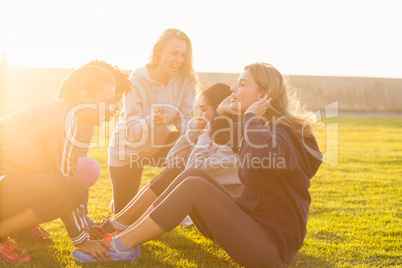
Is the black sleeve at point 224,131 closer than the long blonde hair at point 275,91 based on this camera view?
No

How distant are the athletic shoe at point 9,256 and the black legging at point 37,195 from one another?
8.8 inches

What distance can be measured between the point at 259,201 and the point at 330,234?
147cm

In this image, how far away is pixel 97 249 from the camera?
9.27ft

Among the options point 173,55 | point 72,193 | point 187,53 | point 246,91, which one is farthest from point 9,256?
point 187,53

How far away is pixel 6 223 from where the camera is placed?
284cm

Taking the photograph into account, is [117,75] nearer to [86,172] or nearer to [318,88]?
[86,172]

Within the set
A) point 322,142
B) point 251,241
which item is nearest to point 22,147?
point 251,241

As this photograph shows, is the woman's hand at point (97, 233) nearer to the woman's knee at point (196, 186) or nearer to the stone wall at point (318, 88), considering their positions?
the woman's knee at point (196, 186)

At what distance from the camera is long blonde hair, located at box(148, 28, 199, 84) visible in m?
4.32

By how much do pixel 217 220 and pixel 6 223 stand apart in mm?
1386

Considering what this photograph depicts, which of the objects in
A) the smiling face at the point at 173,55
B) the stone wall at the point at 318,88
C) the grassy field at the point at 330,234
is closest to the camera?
the grassy field at the point at 330,234

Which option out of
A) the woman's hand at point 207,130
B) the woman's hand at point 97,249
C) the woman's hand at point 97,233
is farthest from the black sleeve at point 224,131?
the woman's hand at point 97,249

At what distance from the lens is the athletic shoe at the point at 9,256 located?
2.85 meters

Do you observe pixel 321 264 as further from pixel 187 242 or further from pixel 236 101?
pixel 236 101
